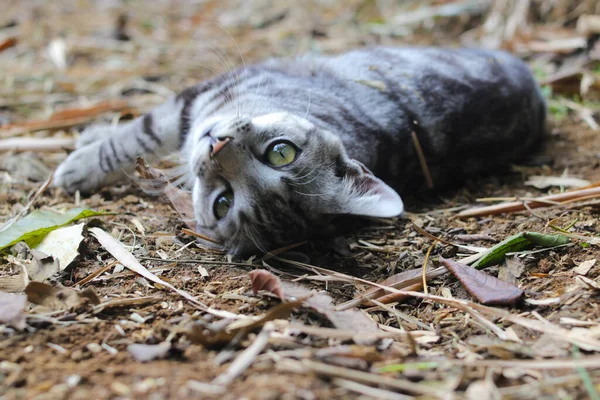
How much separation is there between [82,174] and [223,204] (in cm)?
101

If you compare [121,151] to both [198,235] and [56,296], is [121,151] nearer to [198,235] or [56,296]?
[198,235]

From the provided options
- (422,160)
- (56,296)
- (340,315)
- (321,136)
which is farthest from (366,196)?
(56,296)

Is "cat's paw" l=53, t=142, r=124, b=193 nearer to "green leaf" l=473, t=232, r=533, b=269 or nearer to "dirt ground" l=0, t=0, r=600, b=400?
"dirt ground" l=0, t=0, r=600, b=400

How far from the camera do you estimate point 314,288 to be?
2293 millimetres

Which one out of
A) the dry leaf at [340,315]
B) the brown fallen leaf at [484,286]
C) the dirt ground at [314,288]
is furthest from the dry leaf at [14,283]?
the brown fallen leaf at [484,286]

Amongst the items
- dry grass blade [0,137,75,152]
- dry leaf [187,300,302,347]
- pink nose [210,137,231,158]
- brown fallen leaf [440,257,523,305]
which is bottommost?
brown fallen leaf [440,257,523,305]

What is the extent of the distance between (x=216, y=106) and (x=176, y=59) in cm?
271

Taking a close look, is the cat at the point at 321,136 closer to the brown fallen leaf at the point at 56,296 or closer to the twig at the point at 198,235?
the twig at the point at 198,235

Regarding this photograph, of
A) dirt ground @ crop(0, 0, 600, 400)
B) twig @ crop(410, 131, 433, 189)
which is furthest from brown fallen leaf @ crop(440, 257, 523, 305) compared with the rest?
twig @ crop(410, 131, 433, 189)

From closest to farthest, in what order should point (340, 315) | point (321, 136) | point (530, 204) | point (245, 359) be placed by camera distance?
point (245, 359)
point (340, 315)
point (321, 136)
point (530, 204)

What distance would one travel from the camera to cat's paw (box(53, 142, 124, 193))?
3184 mm

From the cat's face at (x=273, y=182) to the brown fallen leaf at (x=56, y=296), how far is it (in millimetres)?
783

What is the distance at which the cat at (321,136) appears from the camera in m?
2.56

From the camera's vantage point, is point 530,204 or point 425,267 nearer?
point 425,267
